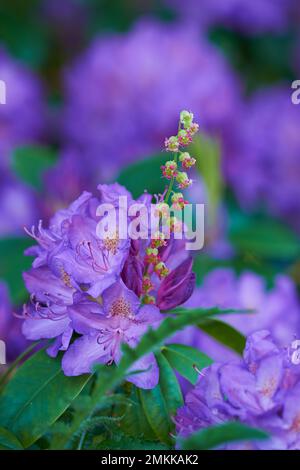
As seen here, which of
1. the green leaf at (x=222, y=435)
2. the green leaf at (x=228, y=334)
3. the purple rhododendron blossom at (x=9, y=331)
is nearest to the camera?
the green leaf at (x=222, y=435)

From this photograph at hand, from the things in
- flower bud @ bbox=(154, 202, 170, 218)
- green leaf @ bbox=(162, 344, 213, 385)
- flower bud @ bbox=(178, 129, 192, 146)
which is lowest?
green leaf @ bbox=(162, 344, 213, 385)

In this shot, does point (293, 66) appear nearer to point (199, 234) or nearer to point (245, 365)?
point (199, 234)

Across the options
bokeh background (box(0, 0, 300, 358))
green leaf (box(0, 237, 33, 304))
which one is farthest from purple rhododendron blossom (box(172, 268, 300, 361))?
green leaf (box(0, 237, 33, 304))

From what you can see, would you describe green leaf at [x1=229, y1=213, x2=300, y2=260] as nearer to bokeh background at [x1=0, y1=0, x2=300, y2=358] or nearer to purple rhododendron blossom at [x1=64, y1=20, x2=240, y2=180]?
bokeh background at [x1=0, y1=0, x2=300, y2=358]

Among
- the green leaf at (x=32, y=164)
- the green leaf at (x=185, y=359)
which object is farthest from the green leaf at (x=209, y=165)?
the green leaf at (x=185, y=359)

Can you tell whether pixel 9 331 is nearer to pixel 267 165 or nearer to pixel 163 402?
pixel 163 402

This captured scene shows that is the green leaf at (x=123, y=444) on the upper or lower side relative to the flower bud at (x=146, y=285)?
lower

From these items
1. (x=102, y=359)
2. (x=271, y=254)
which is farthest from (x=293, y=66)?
(x=102, y=359)

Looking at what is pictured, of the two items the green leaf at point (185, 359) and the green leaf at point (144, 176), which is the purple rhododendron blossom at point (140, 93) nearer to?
the green leaf at point (144, 176)
